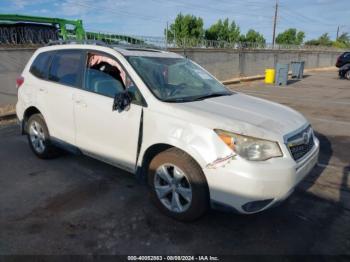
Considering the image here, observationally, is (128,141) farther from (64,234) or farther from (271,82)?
(271,82)

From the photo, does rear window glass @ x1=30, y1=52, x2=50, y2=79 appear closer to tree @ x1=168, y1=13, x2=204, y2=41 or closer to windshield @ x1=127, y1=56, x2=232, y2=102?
windshield @ x1=127, y1=56, x2=232, y2=102

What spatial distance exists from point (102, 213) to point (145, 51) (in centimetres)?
213

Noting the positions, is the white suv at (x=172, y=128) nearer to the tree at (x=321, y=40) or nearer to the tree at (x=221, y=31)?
the tree at (x=221, y=31)

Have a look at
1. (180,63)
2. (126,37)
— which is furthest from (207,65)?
(180,63)

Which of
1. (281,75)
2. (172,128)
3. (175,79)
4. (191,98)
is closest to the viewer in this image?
(172,128)

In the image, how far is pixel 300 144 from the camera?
10.1ft

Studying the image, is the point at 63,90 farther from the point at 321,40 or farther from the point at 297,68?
the point at 321,40

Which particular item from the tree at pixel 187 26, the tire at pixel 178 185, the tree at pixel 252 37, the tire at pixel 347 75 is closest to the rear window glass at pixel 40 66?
the tire at pixel 178 185

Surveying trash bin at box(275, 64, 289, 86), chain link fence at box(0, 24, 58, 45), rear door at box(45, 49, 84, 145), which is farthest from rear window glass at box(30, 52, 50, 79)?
trash bin at box(275, 64, 289, 86)

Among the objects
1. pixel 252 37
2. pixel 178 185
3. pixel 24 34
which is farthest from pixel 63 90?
pixel 252 37

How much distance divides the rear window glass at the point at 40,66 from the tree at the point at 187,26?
150 ft

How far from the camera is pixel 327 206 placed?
11.5 ft

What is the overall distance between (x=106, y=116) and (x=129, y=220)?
118 centimetres

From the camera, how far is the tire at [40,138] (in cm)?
455
